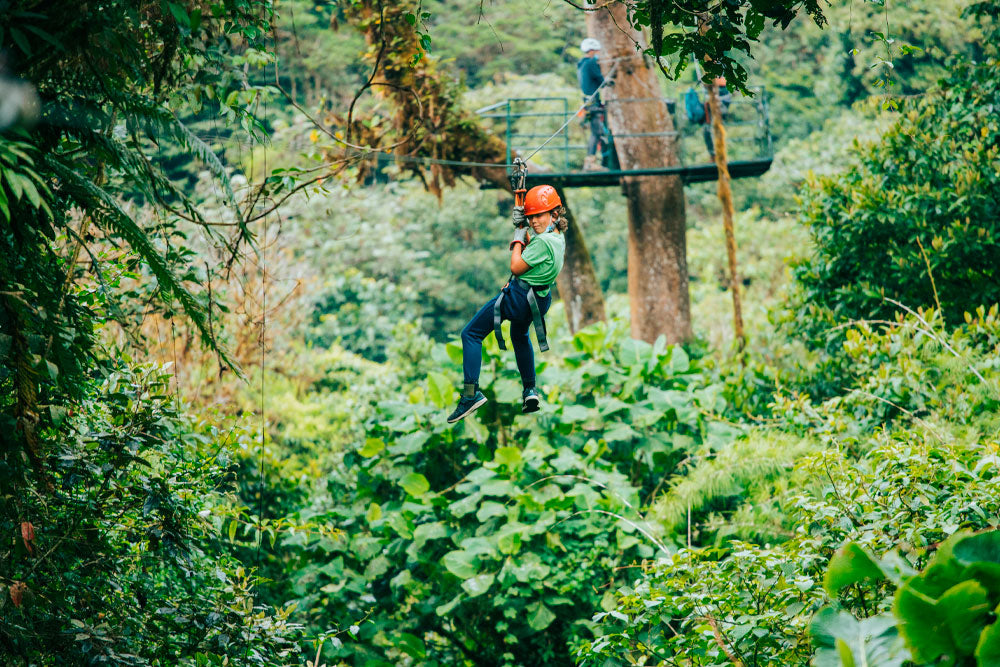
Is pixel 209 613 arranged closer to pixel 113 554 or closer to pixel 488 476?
pixel 113 554

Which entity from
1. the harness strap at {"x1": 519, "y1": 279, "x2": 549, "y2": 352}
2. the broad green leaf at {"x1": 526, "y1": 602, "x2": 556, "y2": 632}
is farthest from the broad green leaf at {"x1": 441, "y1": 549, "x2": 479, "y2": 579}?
the harness strap at {"x1": 519, "y1": 279, "x2": 549, "y2": 352}

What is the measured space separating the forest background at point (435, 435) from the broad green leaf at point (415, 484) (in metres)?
0.02

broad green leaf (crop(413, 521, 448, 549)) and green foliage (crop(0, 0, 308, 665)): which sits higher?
green foliage (crop(0, 0, 308, 665))

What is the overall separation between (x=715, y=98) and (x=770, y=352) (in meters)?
3.21

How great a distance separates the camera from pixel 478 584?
23.5 ft

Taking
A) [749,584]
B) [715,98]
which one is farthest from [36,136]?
[715,98]

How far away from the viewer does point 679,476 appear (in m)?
8.18

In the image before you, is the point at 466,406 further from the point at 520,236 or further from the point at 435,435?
the point at 435,435

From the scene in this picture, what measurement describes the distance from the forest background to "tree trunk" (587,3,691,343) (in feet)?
2.08

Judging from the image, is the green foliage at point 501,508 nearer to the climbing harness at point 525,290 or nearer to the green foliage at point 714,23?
the climbing harness at point 525,290

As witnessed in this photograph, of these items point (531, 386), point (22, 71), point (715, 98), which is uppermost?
point (22, 71)

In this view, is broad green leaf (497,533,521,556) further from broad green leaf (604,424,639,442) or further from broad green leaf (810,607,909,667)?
broad green leaf (810,607,909,667)

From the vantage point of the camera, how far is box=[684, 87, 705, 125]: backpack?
37.7 ft

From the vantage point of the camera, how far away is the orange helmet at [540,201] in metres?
5.23
